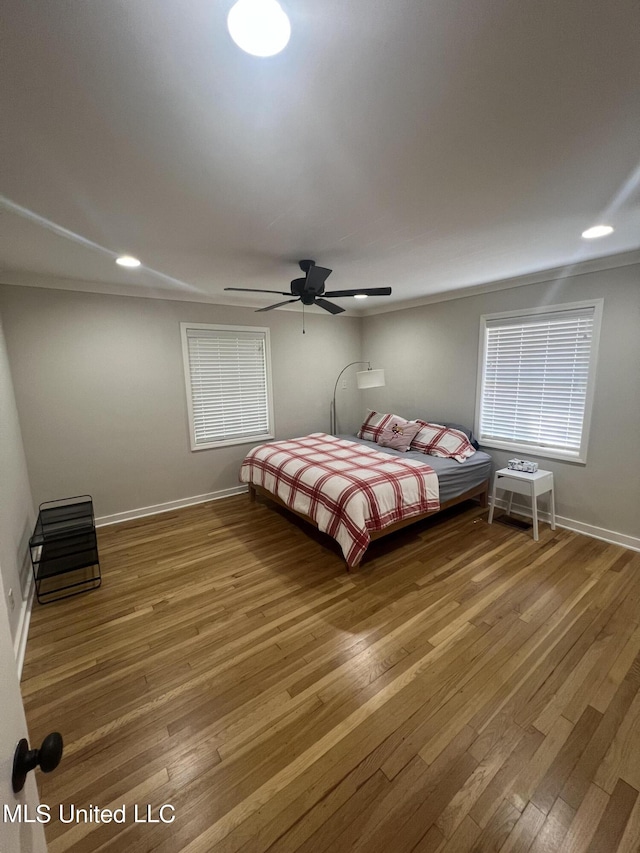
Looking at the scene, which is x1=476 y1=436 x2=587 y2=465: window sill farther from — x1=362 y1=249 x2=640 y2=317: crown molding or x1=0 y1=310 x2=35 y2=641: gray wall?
x1=0 y1=310 x2=35 y2=641: gray wall

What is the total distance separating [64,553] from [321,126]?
10.9ft

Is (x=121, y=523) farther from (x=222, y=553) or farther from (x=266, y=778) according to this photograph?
(x=266, y=778)

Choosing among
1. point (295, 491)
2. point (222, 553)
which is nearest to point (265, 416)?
point (295, 491)

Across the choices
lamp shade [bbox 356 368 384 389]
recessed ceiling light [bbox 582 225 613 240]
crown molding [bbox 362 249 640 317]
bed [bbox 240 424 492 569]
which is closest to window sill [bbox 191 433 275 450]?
bed [bbox 240 424 492 569]

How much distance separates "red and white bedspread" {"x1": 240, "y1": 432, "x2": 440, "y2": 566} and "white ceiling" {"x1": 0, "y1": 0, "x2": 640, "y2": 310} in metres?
1.87

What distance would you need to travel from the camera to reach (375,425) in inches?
186

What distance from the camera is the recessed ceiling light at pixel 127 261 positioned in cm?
262

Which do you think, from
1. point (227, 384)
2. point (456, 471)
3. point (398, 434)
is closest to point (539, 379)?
point (456, 471)

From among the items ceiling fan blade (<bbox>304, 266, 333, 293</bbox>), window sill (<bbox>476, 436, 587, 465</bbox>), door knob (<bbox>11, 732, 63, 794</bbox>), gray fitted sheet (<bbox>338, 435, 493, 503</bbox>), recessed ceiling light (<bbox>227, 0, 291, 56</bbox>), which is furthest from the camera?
gray fitted sheet (<bbox>338, 435, 493, 503</bbox>)

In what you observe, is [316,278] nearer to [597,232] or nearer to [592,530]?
[597,232]

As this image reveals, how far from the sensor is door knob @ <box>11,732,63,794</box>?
0.61 metres

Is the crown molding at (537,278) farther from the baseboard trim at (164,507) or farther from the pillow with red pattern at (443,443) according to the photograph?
the baseboard trim at (164,507)

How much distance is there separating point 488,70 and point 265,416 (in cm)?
393

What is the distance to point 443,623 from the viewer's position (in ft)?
7.04
